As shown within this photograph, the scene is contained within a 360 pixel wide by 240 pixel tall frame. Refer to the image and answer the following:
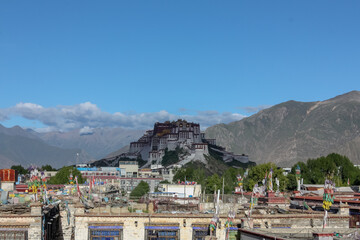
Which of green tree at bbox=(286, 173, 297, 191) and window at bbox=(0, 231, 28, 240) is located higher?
green tree at bbox=(286, 173, 297, 191)

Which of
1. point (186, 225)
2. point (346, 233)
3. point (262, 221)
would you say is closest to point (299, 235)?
point (346, 233)

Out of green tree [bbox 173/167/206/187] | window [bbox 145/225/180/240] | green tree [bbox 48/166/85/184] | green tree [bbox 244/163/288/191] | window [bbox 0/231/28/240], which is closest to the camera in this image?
window [bbox 0/231/28/240]

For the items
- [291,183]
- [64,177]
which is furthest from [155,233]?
[64,177]

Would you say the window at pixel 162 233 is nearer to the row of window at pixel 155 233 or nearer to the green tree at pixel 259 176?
the row of window at pixel 155 233

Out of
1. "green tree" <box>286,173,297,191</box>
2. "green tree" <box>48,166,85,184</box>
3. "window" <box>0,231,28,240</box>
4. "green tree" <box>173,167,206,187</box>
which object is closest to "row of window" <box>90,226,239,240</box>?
"window" <box>0,231,28,240</box>

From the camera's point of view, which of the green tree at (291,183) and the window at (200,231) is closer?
the window at (200,231)

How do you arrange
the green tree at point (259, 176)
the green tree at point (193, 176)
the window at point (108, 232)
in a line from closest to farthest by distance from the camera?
1. the window at point (108, 232)
2. the green tree at point (259, 176)
3. the green tree at point (193, 176)

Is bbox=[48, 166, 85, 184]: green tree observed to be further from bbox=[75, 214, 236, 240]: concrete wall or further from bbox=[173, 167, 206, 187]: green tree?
bbox=[75, 214, 236, 240]: concrete wall

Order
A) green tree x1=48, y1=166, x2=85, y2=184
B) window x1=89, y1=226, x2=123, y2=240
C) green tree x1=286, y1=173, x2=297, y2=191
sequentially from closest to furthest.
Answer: window x1=89, y1=226, x2=123, y2=240 → green tree x1=286, y1=173, x2=297, y2=191 → green tree x1=48, y1=166, x2=85, y2=184

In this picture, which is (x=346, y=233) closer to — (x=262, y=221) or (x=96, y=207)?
(x=262, y=221)

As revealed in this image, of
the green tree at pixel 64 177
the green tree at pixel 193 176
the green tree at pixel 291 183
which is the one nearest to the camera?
the green tree at pixel 291 183

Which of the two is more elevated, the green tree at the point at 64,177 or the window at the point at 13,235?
the green tree at the point at 64,177

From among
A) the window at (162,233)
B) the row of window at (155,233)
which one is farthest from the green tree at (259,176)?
the window at (162,233)

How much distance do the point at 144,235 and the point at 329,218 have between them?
13.5 metres
